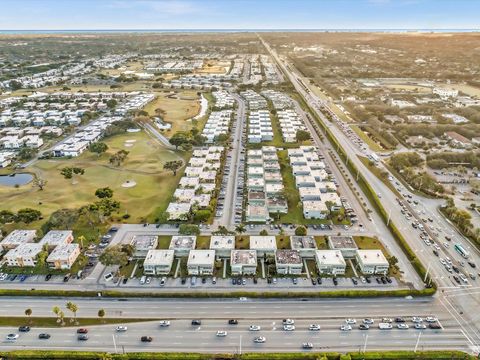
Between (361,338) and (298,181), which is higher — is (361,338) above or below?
below

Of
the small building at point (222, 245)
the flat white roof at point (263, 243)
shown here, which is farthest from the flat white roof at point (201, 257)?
the flat white roof at point (263, 243)

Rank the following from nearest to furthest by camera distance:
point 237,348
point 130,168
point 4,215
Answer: point 237,348, point 4,215, point 130,168

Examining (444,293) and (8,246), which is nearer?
(444,293)

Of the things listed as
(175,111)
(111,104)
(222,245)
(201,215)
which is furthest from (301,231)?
(111,104)

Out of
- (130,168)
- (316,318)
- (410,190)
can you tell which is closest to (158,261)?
(316,318)

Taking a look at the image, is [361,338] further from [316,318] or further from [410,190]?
[410,190]

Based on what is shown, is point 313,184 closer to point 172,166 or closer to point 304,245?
point 304,245

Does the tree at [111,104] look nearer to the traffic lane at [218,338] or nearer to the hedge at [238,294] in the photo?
the hedge at [238,294]
